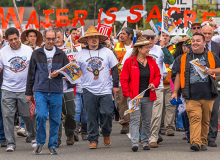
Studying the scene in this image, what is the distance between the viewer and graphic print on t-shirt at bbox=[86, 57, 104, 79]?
380 inches

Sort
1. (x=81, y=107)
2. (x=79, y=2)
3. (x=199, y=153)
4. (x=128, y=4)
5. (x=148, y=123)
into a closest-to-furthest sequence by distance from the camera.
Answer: (x=199, y=153) → (x=148, y=123) → (x=81, y=107) → (x=128, y=4) → (x=79, y=2)

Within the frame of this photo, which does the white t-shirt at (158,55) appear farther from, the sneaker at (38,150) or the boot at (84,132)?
the sneaker at (38,150)

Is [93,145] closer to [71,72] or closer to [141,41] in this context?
[71,72]

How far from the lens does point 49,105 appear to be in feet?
30.0

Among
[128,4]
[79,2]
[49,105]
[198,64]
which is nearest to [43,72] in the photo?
[49,105]

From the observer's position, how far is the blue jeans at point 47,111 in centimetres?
894

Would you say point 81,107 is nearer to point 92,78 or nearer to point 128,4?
point 92,78

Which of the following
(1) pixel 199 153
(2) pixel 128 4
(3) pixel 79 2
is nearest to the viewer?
(1) pixel 199 153

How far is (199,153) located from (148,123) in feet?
3.74

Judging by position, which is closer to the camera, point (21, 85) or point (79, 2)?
point (21, 85)

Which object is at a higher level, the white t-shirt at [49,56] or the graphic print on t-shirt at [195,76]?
the white t-shirt at [49,56]

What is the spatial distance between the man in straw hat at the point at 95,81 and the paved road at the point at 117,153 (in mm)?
460

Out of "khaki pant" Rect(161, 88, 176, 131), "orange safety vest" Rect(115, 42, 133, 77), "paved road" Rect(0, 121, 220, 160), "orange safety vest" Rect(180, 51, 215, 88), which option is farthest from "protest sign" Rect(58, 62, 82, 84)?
"orange safety vest" Rect(115, 42, 133, 77)

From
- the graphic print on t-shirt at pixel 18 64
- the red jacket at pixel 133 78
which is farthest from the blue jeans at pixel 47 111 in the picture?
the red jacket at pixel 133 78
